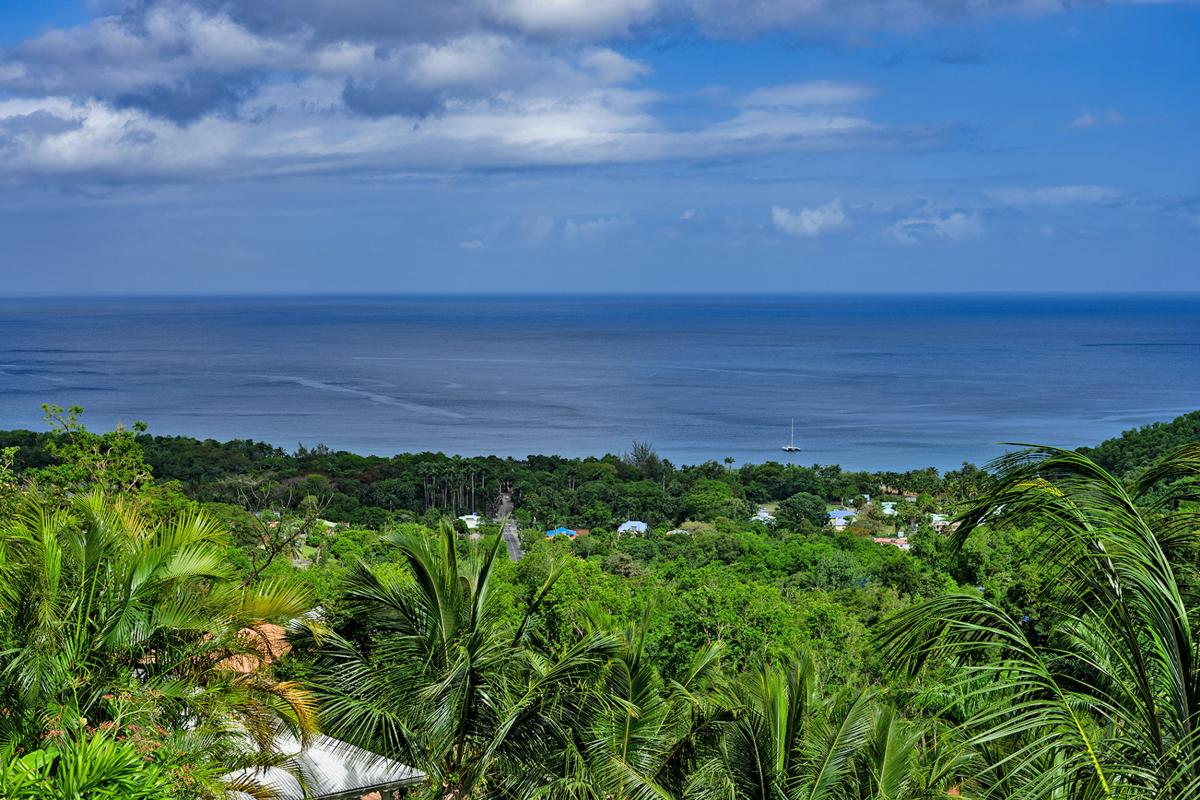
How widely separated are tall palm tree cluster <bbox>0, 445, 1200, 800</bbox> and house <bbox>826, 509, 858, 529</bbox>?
103 ft

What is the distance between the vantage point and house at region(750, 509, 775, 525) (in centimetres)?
3991

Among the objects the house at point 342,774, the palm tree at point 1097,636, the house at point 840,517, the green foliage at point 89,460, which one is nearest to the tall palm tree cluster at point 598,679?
the palm tree at point 1097,636

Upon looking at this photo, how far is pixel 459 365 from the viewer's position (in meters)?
104

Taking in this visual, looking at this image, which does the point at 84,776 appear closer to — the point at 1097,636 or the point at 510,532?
the point at 1097,636

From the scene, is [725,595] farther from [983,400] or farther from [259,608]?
[983,400]

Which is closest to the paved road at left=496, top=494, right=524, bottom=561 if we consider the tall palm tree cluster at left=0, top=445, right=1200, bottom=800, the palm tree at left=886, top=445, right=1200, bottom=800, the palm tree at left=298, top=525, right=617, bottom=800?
the palm tree at left=298, top=525, right=617, bottom=800

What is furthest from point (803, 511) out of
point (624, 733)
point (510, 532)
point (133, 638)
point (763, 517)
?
point (133, 638)

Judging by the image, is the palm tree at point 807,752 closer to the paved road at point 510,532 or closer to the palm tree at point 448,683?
the palm tree at point 448,683

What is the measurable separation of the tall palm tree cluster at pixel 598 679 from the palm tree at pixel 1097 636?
11 millimetres

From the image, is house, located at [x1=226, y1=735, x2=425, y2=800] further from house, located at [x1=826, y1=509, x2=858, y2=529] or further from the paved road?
house, located at [x1=826, y1=509, x2=858, y2=529]

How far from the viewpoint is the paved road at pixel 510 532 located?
1452 inches

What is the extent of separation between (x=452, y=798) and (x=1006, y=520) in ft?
16.2

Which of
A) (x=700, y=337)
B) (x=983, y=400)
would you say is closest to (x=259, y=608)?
(x=983, y=400)

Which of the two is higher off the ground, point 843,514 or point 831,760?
point 831,760
